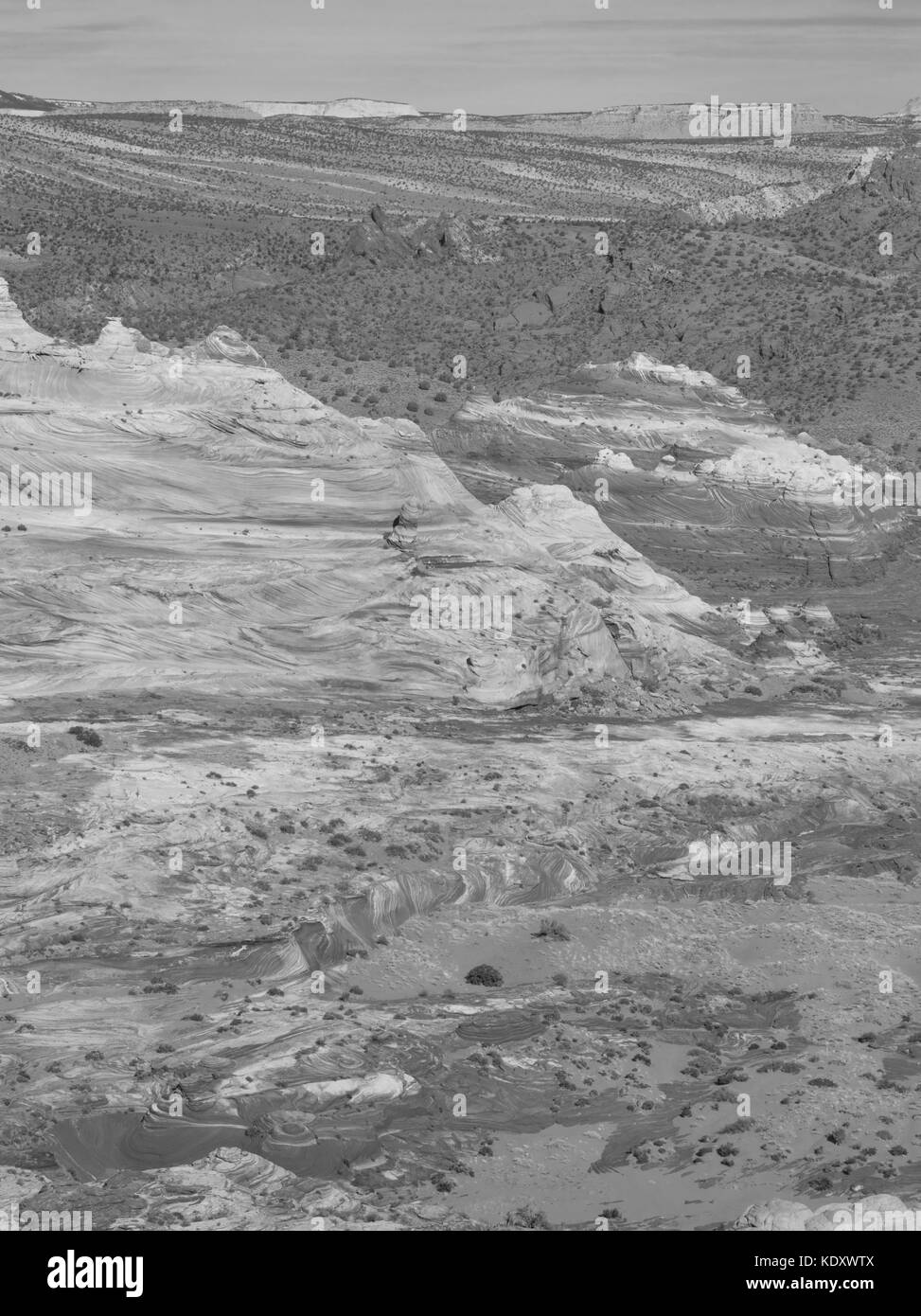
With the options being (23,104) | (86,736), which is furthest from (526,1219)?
(23,104)

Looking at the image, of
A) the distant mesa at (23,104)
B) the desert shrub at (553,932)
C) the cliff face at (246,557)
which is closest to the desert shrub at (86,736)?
the cliff face at (246,557)

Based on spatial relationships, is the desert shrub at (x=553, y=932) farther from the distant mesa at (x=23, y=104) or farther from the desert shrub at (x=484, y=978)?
the distant mesa at (x=23, y=104)

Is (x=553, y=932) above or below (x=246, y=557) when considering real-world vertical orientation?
below

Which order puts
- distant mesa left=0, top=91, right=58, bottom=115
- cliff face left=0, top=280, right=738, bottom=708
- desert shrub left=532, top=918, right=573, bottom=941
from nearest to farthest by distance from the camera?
desert shrub left=532, top=918, right=573, bottom=941, cliff face left=0, top=280, right=738, bottom=708, distant mesa left=0, top=91, right=58, bottom=115

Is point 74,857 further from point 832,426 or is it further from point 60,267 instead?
point 60,267

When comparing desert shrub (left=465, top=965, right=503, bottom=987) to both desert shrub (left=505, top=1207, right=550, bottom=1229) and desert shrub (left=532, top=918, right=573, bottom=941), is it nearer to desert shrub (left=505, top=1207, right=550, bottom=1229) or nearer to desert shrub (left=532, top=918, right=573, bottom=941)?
desert shrub (left=532, top=918, right=573, bottom=941)

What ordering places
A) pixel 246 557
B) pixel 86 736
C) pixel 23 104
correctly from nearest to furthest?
pixel 86 736 → pixel 246 557 → pixel 23 104

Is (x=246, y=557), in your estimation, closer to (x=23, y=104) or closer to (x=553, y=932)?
(x=553, y=932)

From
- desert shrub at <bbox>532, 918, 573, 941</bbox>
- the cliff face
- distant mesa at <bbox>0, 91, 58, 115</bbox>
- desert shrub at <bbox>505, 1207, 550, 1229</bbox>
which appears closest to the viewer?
desert shrub at <bbox>505, 1207, 550, 1229</bbox>

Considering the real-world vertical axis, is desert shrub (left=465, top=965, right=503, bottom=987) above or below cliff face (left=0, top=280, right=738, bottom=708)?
below

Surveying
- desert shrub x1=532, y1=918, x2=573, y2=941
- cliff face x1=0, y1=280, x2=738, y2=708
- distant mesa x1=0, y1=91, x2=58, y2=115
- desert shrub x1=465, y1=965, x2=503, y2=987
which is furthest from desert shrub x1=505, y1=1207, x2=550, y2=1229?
distant mesa x1=0, y1=91, x2=58, y2=115

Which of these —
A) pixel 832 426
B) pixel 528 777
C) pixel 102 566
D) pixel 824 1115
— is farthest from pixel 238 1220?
pixel 832 426
